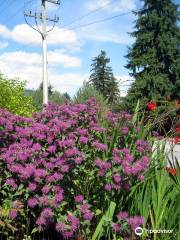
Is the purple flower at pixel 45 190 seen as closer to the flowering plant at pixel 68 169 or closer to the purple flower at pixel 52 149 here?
the flowering plant at pixel 68 169

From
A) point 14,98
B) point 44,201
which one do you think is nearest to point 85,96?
point 14,98

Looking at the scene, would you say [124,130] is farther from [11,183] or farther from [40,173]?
[11,183]

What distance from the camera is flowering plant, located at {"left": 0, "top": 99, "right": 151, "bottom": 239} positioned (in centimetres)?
368

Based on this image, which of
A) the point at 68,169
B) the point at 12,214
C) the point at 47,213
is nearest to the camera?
the point at 47,213

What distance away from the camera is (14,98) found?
596 inches

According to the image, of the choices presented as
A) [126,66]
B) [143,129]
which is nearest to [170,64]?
[126,66]

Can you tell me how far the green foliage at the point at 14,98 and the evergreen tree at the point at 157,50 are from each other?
930 inches

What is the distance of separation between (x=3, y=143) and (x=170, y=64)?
37.7m

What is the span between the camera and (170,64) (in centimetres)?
4081

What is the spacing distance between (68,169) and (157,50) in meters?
38.5

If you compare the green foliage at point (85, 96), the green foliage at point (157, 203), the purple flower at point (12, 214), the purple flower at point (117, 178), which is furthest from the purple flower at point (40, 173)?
the green foliage at point (85, 96)

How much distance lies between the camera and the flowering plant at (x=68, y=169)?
3678 millimetres

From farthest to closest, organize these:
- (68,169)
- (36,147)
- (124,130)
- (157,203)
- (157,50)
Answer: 1. (157,50)
2. (124,130)
3. (157,203)
4. (36,147)
5. (68,169)

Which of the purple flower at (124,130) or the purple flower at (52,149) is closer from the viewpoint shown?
the purple flower at (52,149)
